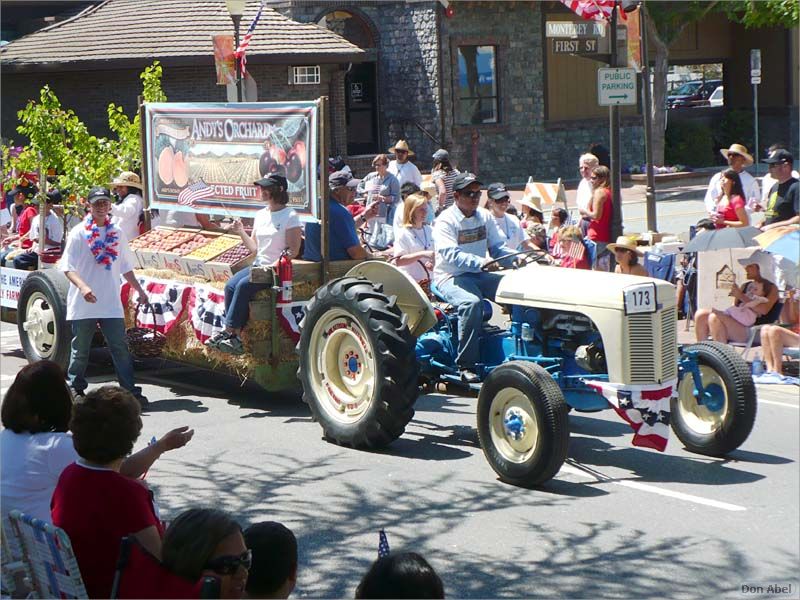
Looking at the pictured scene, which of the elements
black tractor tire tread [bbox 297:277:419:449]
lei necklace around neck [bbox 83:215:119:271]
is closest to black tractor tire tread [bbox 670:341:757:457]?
black tractor tire tread [bbox 297:277:419:449]

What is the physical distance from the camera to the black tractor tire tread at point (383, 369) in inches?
352

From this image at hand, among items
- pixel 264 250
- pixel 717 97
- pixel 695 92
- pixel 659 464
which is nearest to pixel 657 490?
pixel 659 464

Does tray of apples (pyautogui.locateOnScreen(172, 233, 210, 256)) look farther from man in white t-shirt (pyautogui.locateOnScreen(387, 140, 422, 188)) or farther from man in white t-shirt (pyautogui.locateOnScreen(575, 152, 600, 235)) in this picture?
man in white t-shirt (pyautogui.locateOnScreen(387, 140, 422, 188))

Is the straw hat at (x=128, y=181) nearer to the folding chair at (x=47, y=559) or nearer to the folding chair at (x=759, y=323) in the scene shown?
the folding chair at (x=759, y=323)

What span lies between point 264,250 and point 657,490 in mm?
3783

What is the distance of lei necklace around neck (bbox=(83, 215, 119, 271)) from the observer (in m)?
10.4

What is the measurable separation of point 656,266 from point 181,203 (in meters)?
5.17

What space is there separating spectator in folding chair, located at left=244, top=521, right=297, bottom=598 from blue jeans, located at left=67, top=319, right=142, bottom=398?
6592mm

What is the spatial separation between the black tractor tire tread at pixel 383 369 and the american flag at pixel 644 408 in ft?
4.59

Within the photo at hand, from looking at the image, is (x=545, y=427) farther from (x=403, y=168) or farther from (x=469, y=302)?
(x=403, y=168)

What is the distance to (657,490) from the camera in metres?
8.18

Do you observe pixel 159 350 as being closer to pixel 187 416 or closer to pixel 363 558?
pixel 187 416

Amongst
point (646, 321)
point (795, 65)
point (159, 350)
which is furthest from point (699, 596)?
point (795, 65)

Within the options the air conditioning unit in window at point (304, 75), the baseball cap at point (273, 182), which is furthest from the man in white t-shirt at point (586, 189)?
the air conditioning unit in window at point (304, 75)
